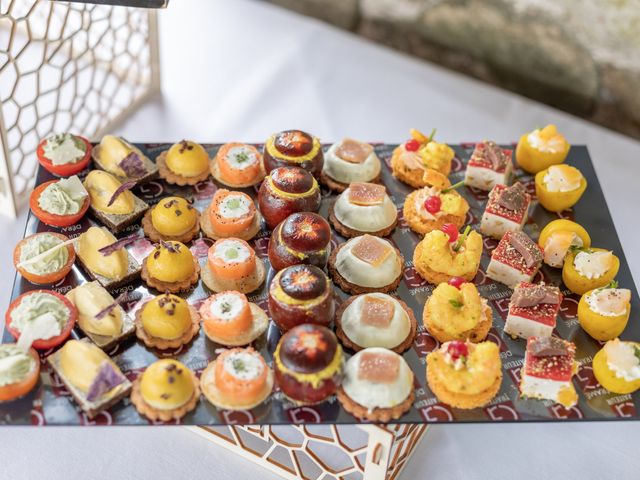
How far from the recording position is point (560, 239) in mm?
3428

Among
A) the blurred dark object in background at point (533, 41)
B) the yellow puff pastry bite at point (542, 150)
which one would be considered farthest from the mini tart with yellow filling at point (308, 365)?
the blurred dark object in background at point (533, 41)

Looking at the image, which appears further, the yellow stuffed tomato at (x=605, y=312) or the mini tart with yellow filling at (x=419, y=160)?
the mini tart with yellow filling at (x=419, y=160)

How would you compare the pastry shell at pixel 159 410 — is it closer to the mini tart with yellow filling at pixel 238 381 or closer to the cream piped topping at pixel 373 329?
the mini tart with yellow filling at pixel 238 381

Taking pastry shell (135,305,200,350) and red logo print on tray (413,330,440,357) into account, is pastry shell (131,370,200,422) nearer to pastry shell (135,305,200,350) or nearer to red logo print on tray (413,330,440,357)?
pastry shell (135,305,200,350)

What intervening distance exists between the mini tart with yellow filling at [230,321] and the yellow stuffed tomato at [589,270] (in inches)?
46.6

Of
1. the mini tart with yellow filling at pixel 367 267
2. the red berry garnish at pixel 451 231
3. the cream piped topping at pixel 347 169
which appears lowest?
the mini tart with yellow filling at pixel 367 267

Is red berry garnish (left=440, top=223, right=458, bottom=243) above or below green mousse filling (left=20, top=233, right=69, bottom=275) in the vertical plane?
above

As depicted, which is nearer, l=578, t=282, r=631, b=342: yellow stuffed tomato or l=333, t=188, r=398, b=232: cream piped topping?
l=578, t=282, r=631, b=342: yellow stuffed tomato

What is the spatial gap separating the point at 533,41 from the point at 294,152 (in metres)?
2.08

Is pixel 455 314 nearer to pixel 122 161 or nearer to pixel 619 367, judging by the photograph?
pixel 619 367

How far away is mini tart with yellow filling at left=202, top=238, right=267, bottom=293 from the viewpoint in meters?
3.24

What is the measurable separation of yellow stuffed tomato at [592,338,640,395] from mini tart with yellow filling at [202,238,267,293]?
1.26 metres

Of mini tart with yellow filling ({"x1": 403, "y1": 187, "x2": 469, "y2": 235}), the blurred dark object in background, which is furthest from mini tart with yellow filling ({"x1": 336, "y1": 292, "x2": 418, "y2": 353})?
the blurred dark object in background

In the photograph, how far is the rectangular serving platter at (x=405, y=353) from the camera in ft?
9.50
